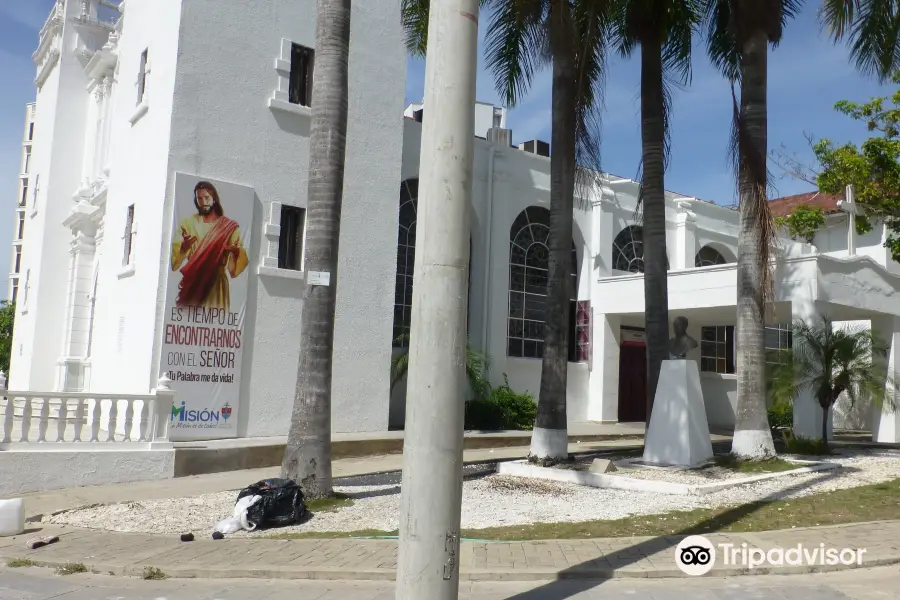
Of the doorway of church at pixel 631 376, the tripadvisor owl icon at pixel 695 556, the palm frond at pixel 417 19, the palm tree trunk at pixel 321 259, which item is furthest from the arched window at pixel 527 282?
the tripadvisor owl icon at pixel 695 556

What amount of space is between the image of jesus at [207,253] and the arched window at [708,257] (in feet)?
55.3

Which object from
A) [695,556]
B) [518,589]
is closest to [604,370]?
[695,556]

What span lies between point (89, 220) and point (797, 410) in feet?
55.8

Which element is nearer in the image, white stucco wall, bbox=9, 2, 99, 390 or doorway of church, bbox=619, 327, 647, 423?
white stucco wall, bbox=9, 2, 99, 390

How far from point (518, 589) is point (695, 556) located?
5.57 ft

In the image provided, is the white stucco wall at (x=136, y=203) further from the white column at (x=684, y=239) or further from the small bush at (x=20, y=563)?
the white column at (x=684, y=239)


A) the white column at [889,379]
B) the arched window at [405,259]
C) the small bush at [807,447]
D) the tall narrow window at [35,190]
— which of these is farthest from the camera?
the tall narrow window at [35,190]

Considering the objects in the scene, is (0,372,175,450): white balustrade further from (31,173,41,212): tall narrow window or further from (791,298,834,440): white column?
(31,173,41,212): tall narrow window

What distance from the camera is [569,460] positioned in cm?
1305

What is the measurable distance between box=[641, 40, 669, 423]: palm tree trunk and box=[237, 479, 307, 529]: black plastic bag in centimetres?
676

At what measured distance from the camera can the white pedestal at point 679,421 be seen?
12508mm

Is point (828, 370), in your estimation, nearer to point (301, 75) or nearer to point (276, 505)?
point (276, 505)

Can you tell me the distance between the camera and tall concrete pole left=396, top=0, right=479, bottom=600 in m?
5.03

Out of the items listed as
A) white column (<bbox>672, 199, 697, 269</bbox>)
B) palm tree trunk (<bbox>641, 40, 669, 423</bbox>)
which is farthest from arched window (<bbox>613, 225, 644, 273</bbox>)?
palm tree trunk (<bbox>641, 40, 669, 423</bbox>)
